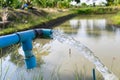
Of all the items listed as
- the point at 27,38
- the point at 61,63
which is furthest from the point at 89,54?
the point at 61,63

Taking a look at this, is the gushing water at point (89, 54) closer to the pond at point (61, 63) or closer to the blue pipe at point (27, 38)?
the blue pipe at point (27, 38)

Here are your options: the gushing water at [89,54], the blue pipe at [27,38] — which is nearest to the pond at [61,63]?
the blue pipe at [27,38]

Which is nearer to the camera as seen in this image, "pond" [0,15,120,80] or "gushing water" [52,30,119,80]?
"gushing water" [52,30,119,80]

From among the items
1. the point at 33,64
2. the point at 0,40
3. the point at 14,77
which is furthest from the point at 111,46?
the point at 0,40

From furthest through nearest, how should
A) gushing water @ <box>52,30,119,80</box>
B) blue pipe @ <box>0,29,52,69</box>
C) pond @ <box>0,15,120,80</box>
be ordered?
pond @ <box>0,15,120,80</box> → gushing water @ <box>52,30,119,80</box> → blue pipe @ <box>0,29,52,69</box>

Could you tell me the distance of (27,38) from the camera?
3.59 m

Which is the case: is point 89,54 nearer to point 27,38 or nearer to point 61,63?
point 27,38

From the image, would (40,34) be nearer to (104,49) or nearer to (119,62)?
(119,62)

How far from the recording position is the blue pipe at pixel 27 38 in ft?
10.3

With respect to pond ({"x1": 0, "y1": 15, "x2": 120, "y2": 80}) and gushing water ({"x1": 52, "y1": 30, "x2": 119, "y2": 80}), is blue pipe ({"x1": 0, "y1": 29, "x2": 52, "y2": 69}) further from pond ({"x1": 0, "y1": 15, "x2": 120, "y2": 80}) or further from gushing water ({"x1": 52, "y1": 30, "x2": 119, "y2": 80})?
pond ({"x1": 0, "y1": 15, "x2": 120, "y2": 80})

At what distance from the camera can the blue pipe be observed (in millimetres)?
3137

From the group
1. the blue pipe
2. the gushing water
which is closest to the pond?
the blue pipe

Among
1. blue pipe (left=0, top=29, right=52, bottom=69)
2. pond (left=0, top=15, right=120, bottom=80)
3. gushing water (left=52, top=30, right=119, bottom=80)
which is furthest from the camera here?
pond (left=0, top=15, right=120, bottom=80)

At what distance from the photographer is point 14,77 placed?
217 inches
